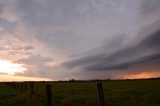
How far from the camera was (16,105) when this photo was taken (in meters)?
19.0

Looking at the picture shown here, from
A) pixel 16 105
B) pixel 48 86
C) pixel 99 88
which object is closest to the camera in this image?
pixel 99 88

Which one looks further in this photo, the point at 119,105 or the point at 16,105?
the point at 16,105

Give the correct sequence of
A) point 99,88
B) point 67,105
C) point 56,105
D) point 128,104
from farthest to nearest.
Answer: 1. point 128,104
2. point 56,105
3. point 67,105
4. point 99,88

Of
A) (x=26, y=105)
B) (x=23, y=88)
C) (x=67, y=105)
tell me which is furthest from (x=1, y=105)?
(x=23, y=88)

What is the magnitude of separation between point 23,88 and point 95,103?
2125cm

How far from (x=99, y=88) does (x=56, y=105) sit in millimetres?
7751

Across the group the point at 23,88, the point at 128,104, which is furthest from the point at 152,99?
the point at 23,88

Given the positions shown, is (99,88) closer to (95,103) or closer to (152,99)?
(95,103)

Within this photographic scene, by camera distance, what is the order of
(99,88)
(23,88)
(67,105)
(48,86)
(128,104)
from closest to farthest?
(99,88)
(48,86)
(67,105)
(128,104)
(23,88)

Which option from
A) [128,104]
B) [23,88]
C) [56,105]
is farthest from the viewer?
[23,88]

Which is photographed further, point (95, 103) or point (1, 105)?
point (1, 105)

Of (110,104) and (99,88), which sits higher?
(99,88)

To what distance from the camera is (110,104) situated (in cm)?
1759

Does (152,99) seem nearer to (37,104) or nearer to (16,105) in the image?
(37,104)
